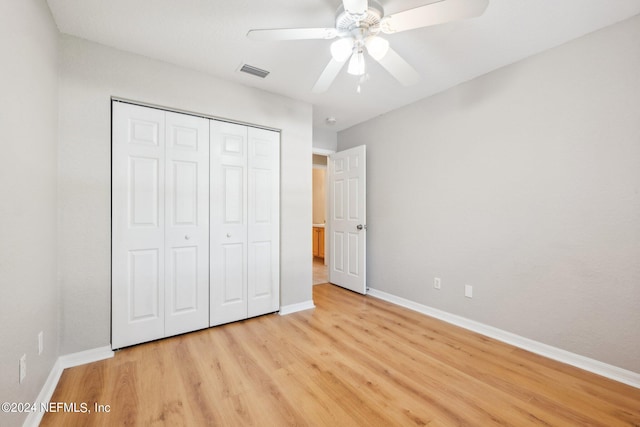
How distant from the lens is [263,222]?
9.82 feet

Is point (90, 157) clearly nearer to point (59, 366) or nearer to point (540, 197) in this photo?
point (59, 366)

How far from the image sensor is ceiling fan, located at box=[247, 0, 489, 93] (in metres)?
1.32

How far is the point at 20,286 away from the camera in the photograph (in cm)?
134

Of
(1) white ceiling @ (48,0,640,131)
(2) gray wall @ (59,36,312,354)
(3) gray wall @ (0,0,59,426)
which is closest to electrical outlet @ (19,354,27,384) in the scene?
(3) gray wall @ (0,0,59,426)

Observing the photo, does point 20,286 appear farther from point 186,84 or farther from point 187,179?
point 186,84

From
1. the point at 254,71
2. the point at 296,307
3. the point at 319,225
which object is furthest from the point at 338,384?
the point at 319,225

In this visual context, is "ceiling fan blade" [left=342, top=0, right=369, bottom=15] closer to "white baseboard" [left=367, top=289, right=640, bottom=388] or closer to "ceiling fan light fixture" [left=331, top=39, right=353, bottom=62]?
"ceiling fan light fixture" [left=331, top=39, right=353, bottom=62]

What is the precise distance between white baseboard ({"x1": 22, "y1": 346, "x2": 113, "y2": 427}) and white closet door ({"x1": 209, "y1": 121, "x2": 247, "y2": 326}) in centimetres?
85

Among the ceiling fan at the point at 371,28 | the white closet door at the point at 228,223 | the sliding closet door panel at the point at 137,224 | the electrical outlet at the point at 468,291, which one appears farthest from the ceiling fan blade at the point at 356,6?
the electrical outlet at the point at 468,291

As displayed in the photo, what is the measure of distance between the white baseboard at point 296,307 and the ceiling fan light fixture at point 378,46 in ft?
8.49

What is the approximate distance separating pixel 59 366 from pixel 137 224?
1.11m

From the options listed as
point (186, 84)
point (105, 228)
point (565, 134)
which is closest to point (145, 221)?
point (105, 228)

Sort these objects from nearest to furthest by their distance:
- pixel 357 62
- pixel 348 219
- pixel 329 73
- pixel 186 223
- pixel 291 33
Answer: pixel 291 33
pixel 357 62
pixel 329 73
pixel 186 223
pixel 348 219

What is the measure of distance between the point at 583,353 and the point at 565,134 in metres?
1.68
